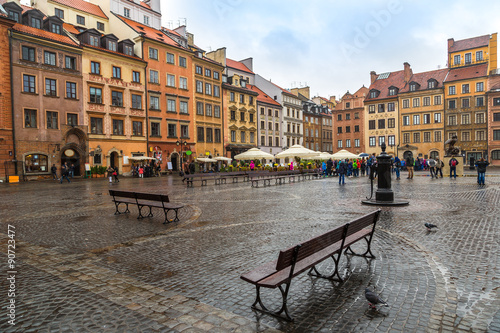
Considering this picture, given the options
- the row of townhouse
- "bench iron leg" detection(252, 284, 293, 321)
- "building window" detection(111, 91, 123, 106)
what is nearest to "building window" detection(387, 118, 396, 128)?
the row of townhouse

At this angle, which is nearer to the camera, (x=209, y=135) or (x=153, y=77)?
(x=153, y=77)

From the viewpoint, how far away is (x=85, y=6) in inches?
1635

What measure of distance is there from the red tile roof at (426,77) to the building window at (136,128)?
4621 cm

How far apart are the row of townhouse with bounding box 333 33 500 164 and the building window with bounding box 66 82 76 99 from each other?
43069mm

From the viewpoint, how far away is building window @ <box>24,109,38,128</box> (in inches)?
1196

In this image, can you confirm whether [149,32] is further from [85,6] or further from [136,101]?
[136,101]

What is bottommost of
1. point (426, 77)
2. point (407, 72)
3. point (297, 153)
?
point (297, 153)

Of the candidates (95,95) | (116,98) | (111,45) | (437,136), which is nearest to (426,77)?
(437,136)

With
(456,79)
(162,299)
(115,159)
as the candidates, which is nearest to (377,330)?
(162,299)

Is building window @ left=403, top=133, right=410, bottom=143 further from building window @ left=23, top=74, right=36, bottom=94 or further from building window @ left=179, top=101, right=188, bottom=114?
building window @ left=23, top=74, right=36, bottom=94

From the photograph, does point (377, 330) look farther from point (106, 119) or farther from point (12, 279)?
point (106, 119)

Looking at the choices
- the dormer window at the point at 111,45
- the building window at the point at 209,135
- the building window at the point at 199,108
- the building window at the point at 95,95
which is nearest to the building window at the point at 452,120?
the building window at the point at 209,135

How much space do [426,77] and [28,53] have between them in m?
60.5

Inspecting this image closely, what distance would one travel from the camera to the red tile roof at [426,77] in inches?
2325
